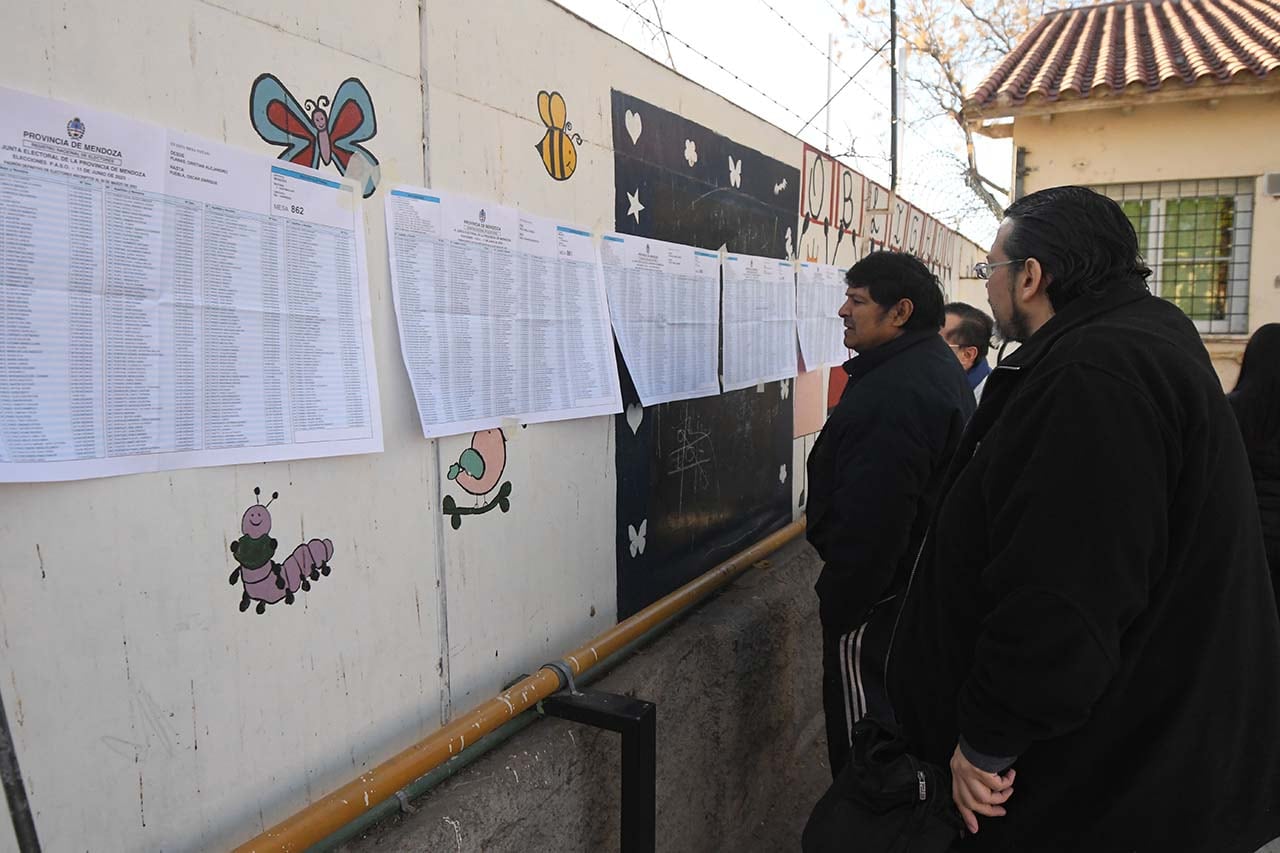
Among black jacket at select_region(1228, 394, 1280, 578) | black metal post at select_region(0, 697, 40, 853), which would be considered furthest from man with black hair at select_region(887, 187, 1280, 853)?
black jacket at select_region(1228, 394, 1280, 578)

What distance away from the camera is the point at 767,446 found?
3652mm

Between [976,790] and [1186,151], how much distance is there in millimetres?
9795

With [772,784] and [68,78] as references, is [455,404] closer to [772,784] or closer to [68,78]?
[68,78]

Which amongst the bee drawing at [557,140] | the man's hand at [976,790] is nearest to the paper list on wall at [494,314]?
the bee drawing at [557,140]

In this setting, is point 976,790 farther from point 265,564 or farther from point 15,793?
point 15,793

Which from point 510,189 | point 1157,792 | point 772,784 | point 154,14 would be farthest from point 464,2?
point 772,784

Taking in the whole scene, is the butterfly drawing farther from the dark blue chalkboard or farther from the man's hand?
the man's hand

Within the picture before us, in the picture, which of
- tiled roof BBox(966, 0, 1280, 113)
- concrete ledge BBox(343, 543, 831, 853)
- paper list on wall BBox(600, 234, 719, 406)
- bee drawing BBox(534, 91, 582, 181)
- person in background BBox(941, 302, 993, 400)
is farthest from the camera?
tiled roof BBox(966, 0, 1280, 113)

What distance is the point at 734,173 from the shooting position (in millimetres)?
3139

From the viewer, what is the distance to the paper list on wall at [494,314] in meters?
1.72

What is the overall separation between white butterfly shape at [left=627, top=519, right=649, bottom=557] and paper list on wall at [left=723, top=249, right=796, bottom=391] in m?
0.70

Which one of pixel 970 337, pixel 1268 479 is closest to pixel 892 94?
pixel 970 337

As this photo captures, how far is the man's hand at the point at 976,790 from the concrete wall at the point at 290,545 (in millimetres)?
1072

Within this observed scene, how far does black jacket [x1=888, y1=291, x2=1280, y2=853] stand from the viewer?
4.35 feet
